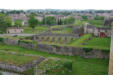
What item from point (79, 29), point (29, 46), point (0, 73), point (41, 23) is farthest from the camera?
point (41, 23)

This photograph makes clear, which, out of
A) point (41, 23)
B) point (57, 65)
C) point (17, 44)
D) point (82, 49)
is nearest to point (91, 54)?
point (82, 49)

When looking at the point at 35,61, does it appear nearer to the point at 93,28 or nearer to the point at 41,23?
the point at 93,28

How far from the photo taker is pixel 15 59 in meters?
16.8

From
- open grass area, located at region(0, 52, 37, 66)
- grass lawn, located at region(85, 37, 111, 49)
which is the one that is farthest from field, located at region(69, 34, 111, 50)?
open grass area, located at region(0, 52, 37, 66)

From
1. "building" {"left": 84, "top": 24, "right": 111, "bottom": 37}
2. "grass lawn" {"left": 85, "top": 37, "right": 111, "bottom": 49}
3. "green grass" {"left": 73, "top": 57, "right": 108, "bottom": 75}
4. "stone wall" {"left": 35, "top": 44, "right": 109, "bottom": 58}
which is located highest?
"building" {"left": 84, "top": 24, "right": 111, "bottom": 37}

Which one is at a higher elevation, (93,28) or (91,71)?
(93,28)

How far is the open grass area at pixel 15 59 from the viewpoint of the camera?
15.9 meters

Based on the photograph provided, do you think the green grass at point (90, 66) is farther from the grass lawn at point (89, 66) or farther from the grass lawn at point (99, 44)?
the grass lawn at point (99, 44)

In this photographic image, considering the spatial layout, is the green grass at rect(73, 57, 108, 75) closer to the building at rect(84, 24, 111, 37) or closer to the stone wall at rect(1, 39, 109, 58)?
the stone wall at rect(1, 39, 109, 58)

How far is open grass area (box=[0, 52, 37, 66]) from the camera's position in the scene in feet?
52.2

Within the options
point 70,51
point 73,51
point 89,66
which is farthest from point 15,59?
point 89,66

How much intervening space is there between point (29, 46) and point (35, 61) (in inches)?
295

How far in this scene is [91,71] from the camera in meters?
15.5

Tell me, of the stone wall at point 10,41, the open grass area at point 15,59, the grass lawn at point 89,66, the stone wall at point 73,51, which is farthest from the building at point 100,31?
the open grass area at point 15,59
